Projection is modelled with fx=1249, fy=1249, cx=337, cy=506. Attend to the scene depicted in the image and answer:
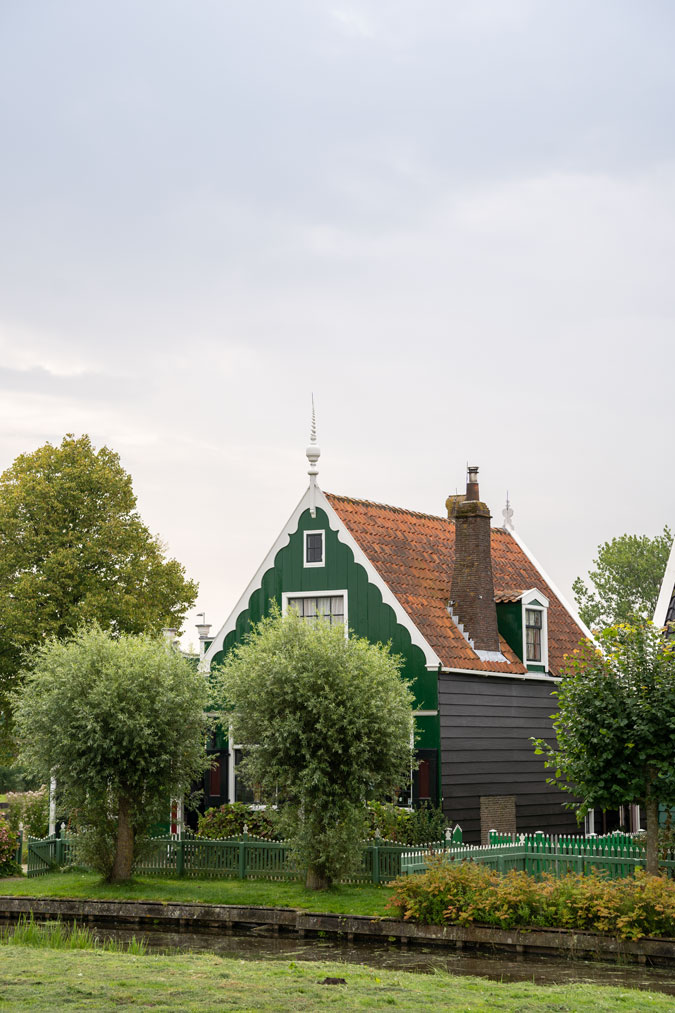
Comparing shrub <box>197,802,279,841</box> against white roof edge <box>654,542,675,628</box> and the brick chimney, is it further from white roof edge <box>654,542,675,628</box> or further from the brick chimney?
white roof edge <box>654,542,675,628</box>

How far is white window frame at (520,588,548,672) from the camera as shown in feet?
109

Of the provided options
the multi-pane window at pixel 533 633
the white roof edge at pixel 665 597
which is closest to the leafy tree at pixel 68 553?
the multi-pane window at pixel 533 633

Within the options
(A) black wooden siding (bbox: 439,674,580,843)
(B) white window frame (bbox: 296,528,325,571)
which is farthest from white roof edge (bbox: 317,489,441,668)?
(A) black wooden siding (bbox: 439,674,580,843)

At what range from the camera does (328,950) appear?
2059 centimetres

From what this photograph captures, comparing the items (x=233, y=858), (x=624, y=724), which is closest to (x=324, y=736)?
(x=233, y=858)

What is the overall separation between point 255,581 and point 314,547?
2062 millimetres

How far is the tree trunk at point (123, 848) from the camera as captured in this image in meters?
27.0

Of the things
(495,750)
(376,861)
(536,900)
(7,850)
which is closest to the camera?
(536,900)

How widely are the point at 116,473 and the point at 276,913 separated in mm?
22191

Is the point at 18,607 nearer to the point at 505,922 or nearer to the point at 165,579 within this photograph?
the point at 165,579

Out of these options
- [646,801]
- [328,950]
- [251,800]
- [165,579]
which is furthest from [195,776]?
[165,579]

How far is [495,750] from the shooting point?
3167 cm

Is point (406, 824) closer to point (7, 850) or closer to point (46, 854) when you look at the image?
point (46, 854)

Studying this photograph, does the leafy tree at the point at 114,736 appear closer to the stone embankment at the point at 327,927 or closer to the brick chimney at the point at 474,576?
the stone embankment at the point at 327,927
